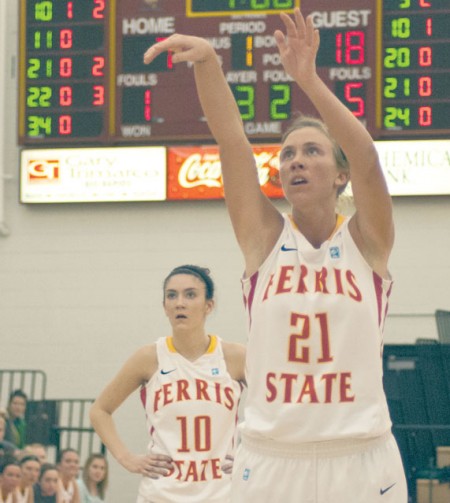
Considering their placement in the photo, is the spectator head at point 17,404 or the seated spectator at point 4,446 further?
the spectator head at point 17,404

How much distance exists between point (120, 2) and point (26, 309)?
3509mm

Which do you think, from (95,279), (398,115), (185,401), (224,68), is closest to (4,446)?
(95,279)

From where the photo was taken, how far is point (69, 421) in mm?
13453

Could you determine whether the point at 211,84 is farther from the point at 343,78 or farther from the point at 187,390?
the point at 343,78

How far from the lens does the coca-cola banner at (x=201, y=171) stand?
13008 mm

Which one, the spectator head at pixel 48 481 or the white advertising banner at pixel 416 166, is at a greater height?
the white advertising banner at pixel 416 166

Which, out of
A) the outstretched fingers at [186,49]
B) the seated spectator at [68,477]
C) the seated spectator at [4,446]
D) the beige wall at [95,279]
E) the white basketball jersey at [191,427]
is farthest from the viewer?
the beige wall at [95,279]

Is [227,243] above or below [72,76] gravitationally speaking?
below

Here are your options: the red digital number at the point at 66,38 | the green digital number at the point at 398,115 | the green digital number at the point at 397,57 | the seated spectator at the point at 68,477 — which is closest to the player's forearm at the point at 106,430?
the seated spectator at the point at 68,477

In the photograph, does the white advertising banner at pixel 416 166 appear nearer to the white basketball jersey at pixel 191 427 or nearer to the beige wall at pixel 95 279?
the beige wall at pixel 95 279

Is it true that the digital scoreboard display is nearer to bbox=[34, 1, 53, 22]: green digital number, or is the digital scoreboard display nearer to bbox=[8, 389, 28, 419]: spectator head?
bbox=[34, 1, 53, 22]: green digital number

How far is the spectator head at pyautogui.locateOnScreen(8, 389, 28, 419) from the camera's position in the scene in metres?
12.5

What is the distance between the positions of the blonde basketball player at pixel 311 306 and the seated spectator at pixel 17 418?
8935 mm

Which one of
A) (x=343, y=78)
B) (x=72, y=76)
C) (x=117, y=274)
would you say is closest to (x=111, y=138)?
(x=72, y=76)
